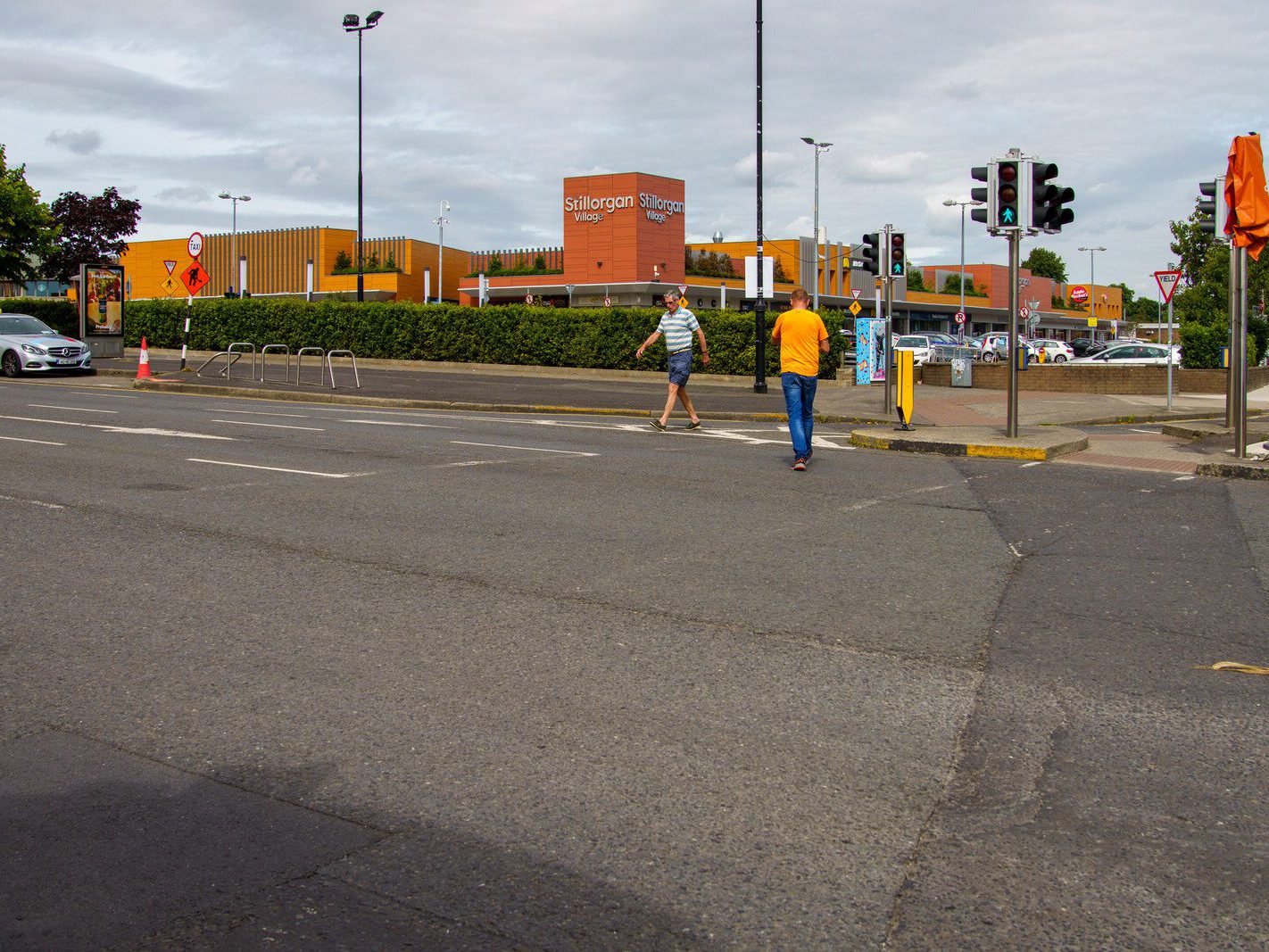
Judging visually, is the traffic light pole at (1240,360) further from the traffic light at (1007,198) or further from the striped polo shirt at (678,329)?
the striped polo shirt at (678,329)

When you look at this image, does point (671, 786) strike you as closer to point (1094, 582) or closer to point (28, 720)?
point (28, 720)

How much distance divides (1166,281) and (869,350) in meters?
6.85

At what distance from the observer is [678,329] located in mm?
16359

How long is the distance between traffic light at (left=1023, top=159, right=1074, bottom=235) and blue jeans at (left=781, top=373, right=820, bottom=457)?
4.47m

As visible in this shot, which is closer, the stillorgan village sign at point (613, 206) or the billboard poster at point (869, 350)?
the billboard poster at point (869, 350)

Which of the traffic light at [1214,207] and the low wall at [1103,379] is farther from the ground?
the traffic light at [1214,207]

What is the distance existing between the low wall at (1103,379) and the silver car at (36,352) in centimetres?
2227

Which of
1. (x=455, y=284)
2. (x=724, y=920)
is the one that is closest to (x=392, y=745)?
(x=724, y=920)

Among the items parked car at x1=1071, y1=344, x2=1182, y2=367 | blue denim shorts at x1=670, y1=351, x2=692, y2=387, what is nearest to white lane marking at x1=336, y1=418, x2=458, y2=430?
blue denim shorts at x1=670, y1=351, x2=692, y2=387

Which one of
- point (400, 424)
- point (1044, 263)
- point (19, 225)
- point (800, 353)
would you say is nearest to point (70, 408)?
point (400, 424)

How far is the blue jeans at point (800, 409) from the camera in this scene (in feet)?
41.4

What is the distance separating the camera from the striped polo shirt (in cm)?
1628

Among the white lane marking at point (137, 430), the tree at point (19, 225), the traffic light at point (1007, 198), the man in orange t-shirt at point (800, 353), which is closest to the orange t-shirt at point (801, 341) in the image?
the man in orange t-shirt at point (800, 353)

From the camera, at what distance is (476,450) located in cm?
1367
